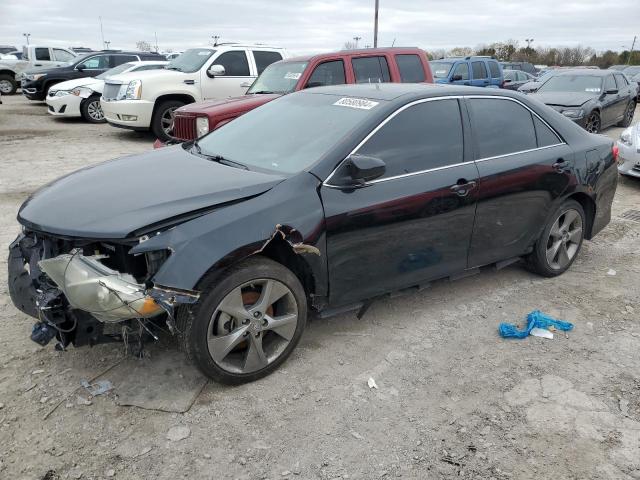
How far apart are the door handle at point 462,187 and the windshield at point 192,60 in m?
8.55

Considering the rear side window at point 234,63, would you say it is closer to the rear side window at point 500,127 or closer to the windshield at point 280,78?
the windshield at point 280,78

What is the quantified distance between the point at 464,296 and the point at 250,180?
2.13 meters

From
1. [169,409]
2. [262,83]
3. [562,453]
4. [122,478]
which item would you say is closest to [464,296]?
[562,453]

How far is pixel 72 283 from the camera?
8.86 feet

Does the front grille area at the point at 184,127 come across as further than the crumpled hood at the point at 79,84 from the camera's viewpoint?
No

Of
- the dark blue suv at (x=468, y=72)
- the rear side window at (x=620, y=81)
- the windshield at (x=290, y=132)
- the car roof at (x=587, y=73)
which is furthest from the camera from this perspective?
the dark blue suv at (x=468, y=72)

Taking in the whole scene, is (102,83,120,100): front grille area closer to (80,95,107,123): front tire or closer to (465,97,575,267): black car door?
(80,95,107,123): front tire

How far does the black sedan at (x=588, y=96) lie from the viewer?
1123 centimetres

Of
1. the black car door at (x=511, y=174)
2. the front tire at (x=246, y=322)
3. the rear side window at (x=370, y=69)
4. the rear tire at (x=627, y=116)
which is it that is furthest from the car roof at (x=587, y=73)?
the front tire at (x=246, y=322)

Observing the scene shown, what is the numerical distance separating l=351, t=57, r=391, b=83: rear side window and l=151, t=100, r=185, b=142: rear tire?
429cm

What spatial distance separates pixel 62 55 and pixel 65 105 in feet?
26.6

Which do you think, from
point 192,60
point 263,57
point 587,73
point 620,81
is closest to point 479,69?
point 587,73

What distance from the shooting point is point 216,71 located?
982 cm

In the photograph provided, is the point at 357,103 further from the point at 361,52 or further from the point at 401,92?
the point at 361,52
